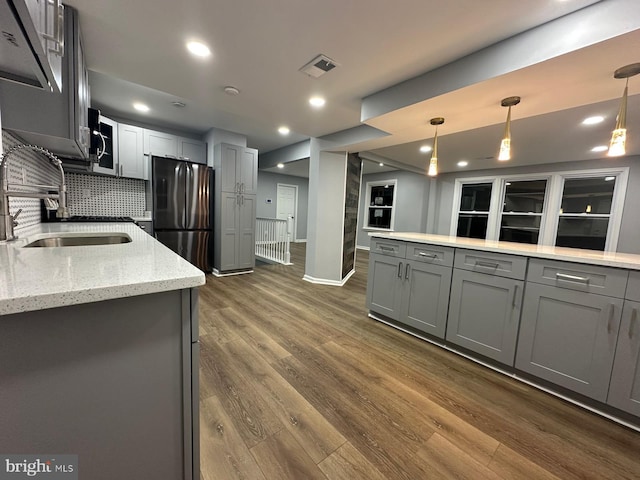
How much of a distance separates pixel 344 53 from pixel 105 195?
4080mm

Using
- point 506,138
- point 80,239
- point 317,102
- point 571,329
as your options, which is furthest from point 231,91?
point 571,329

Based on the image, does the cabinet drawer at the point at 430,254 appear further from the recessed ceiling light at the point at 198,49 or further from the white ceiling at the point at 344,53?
the recessed ceiling light at the point at 198,49

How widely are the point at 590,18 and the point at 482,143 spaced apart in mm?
2917

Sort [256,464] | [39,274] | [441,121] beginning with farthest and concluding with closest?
[441,121], [256,464], [39,274]

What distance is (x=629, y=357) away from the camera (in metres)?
1.46

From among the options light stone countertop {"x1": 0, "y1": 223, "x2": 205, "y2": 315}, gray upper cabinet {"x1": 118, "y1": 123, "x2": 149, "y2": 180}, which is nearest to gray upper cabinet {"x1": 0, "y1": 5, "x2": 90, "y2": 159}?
light stone countertop {"x1": 0, "y1": 223, "x2": 205, "y2": 315}

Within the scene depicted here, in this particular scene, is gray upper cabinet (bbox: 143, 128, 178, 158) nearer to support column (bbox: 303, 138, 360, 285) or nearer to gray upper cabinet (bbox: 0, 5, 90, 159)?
support column (bbox: 303, 138, 360, 285)

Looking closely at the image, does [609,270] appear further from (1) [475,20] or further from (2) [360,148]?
(2) [360,148]

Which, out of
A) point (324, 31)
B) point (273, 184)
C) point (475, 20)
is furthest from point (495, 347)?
point (273, 184)

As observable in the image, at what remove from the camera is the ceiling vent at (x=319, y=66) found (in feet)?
6.24

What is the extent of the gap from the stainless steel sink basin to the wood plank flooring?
1085 millimetres

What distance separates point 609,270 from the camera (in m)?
1.51

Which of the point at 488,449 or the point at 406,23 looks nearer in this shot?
the point at 488,449

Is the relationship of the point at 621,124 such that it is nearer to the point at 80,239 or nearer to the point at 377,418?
the point at 377,418
